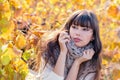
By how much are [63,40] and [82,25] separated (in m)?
0.13

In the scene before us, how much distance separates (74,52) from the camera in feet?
7.41

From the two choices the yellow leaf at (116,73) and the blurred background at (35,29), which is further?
the yellow leaf at (116,73)

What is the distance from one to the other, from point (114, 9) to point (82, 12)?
0.18 metres

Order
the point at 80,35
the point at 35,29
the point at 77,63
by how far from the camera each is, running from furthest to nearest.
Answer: the point at 35,29, the point at 77,63, the point at 80,35

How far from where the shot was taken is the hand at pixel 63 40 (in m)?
2.23

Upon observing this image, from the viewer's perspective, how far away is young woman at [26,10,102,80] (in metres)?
2.23

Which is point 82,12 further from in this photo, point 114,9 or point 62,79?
point 62,79

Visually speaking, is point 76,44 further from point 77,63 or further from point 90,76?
point 90,76

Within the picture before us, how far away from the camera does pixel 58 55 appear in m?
2.33

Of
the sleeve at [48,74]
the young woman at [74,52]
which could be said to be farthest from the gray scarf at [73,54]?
the sleeve at [48,74]

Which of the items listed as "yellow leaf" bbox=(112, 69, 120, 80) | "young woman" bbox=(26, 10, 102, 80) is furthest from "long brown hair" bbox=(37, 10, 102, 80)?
"yellow leaf" bbox=(112, 69, 120, 80)

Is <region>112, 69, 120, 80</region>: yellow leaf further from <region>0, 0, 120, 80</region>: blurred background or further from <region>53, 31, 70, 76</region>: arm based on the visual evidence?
<region>53, 31, 70, 76</region>: arm

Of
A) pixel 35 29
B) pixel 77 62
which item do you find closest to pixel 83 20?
pixel 77 62

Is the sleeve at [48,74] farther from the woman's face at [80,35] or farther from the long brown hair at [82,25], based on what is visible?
the woman's face at [80,35]
